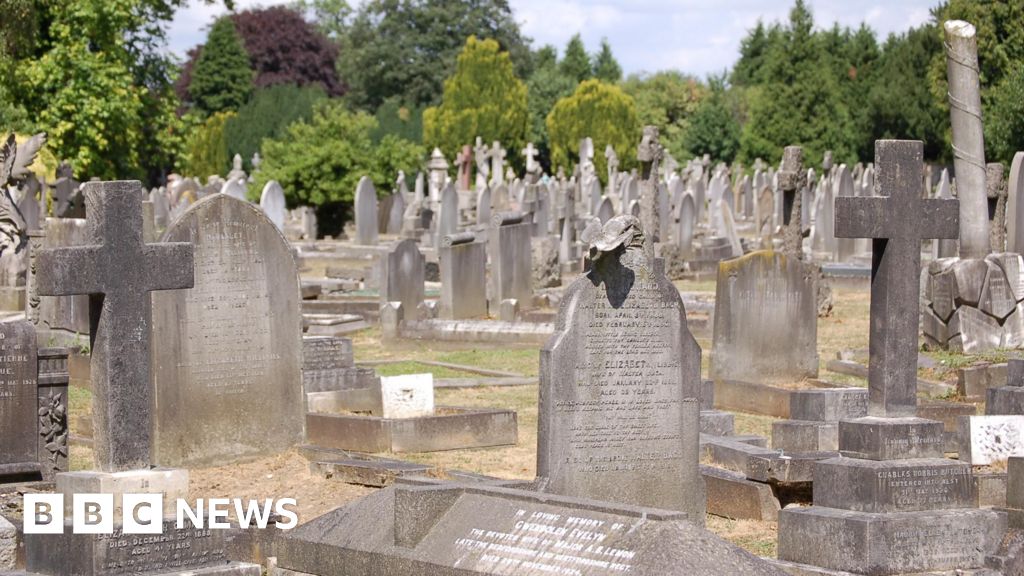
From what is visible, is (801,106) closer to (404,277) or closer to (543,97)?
(543,97)

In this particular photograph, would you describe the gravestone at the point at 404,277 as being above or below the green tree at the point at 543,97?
below

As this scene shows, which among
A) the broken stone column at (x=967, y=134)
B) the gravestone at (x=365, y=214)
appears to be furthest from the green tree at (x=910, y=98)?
the broken stone column at (x=967, y=134)

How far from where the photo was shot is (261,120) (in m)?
67.1

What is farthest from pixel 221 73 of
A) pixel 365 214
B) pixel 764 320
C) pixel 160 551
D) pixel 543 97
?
pixel 160 551

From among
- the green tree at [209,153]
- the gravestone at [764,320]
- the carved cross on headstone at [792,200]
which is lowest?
the gravestone at [764,320]

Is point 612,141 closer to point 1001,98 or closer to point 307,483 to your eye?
point 1001,98

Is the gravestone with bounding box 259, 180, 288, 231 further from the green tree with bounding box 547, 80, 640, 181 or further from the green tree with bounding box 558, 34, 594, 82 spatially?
the green tree with bounding box 558, 34, 594, 82

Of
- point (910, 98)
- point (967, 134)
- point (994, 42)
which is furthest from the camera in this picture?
point (910, 98)

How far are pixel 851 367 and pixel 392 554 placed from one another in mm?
10135

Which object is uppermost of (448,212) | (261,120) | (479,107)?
(479,107)

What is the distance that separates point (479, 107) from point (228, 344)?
187 ft

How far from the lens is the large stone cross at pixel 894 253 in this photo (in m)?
9.89

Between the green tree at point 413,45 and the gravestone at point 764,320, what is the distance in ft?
226

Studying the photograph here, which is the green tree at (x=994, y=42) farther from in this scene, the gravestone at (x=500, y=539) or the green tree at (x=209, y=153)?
the gravestone at (x=500, y=539)
